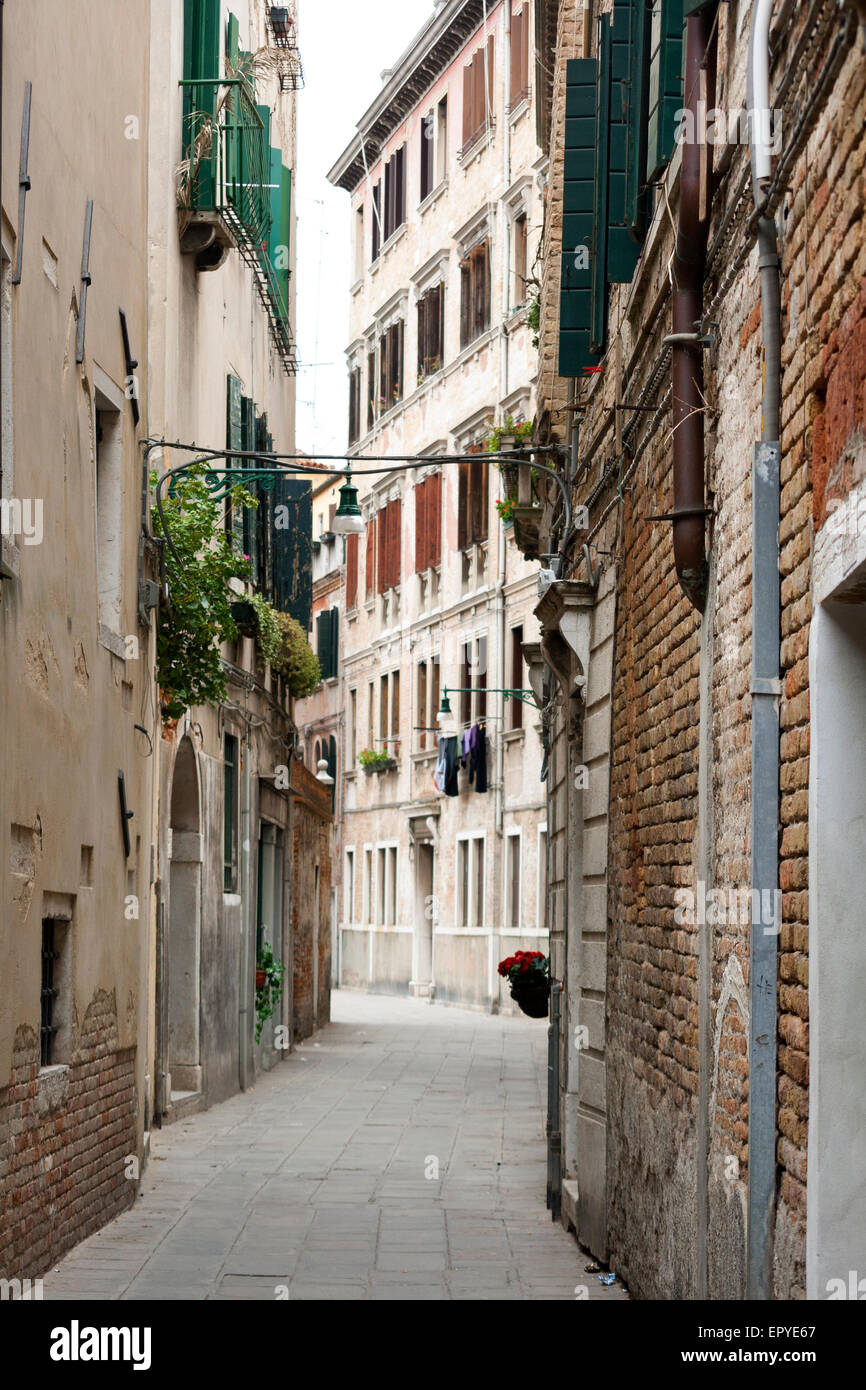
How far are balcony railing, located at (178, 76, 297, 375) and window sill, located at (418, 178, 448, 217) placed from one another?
68.0 ft

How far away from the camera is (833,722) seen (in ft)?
16.2

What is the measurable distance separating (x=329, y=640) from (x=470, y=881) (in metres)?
11.9

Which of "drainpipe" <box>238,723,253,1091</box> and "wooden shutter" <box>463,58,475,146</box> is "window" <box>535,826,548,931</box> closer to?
"drainpipe" <box>238,723,253,1091</box>

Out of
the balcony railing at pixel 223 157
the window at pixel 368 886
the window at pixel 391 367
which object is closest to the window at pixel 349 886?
the window at pixel 368 886

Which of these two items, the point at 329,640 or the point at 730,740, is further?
the point at 329,640

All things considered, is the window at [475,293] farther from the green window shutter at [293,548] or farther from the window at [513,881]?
the green window shutter at [293,548]

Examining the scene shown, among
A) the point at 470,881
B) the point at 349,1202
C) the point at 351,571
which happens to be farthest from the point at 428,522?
the point at 349,1202

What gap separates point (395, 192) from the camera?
41.2 m

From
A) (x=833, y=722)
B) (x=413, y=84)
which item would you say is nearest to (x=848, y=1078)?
(x=833, y=722)

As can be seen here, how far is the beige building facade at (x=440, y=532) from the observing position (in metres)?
32.9

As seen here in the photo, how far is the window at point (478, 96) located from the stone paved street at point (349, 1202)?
65.1 ft

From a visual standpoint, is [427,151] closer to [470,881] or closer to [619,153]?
[470,881]

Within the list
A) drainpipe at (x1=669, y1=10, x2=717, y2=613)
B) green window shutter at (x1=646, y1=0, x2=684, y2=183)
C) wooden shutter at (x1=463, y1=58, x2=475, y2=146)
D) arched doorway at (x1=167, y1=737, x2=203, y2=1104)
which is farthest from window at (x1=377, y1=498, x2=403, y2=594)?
drainpipe at (x1=669, y1=10, x2=717, y2=613)
